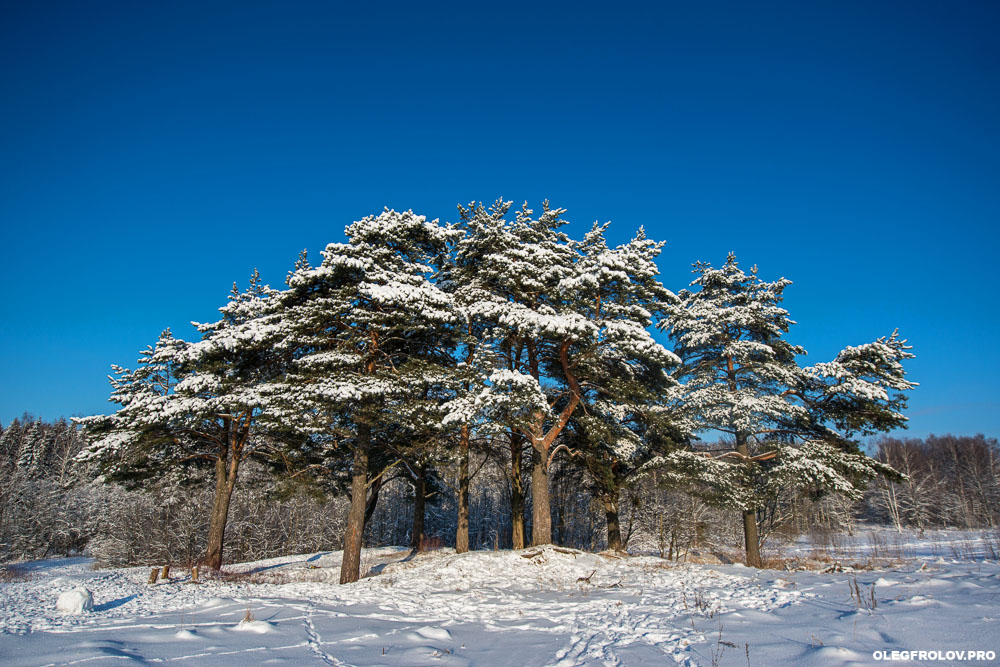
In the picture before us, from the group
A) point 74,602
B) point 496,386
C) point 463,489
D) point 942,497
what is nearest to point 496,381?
point 496,386

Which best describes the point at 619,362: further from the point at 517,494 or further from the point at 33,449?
the point at 33,449

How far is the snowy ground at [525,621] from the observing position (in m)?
4.94

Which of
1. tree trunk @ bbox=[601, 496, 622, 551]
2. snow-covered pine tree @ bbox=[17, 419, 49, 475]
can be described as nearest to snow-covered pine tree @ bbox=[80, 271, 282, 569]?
tree trunk @ bbox=[601, 496, 622, 551]

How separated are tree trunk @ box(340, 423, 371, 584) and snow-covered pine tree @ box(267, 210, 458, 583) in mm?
30

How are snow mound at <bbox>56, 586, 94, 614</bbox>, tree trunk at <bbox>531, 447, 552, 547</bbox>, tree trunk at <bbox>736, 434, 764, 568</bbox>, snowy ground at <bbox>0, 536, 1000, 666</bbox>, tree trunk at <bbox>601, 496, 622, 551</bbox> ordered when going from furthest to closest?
tree trunk at <bbox>601, 496, 622, 551</bbox> < tree trunk at <bbox>736, 434, 764, 568</bbox> < tree trunk at <bbox>531, 447, 552, 547</bbox> < snow mound at <bbox>56, 586, 94, 614</bbox> < snowy ground at <bbox>0, 536, 1000, 666</bbox>

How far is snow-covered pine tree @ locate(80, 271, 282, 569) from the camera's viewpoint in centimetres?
1627

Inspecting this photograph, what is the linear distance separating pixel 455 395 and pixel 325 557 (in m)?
13.9

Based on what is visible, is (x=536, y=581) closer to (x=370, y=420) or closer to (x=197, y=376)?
(x=370, y=420)

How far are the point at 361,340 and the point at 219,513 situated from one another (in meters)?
9.77

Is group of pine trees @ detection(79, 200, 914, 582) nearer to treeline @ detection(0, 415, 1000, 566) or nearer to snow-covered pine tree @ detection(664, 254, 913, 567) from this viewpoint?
snow-covered pine tree @ detection(664, 254, 913, 567)

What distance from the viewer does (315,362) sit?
47.3 feet

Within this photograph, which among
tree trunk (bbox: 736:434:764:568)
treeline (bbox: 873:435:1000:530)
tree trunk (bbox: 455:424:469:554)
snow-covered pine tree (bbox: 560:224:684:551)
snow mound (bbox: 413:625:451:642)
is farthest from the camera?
treeline (bbox: 873:435:1000:530)

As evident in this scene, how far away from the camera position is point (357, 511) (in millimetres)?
14836

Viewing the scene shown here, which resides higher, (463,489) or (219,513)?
(463,489)
